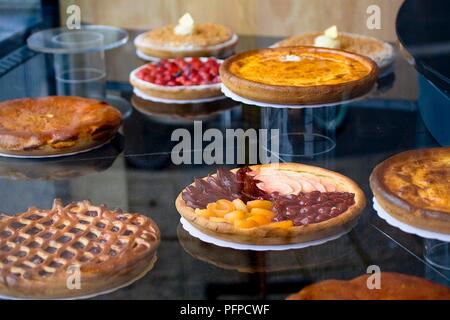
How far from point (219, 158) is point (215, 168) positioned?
67mm

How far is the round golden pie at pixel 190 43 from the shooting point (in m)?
2.63

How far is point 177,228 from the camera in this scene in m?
1.56

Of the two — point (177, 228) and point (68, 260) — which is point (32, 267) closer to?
point (68, 260)

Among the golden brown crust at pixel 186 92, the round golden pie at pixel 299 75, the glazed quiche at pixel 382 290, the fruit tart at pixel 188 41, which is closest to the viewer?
the glazed quiche at pixel 382 290

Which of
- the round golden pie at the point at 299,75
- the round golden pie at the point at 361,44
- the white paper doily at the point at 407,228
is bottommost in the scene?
the white paper doily at the point at 407,228

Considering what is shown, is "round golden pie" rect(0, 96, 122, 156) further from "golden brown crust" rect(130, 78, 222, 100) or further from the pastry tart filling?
the pastry tart filling

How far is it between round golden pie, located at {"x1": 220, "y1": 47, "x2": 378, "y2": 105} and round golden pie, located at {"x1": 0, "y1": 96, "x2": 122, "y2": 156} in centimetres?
31

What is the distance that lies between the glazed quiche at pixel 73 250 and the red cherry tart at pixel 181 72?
80 cm

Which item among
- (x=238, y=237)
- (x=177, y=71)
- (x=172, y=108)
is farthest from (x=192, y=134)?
(x=238, y=237)

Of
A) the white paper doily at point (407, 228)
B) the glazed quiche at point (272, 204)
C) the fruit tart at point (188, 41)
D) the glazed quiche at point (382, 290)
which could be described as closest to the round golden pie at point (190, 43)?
the fruit tart at point (188, 41)

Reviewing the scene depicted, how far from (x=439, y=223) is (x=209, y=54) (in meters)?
1.36

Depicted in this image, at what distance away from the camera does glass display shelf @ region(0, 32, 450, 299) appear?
53.9 inches

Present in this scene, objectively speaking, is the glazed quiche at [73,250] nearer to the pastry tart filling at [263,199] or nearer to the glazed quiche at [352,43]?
the pastry tart filling at [263,199]

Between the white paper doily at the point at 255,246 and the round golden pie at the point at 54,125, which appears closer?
the white paper doily at the point at 255,246
